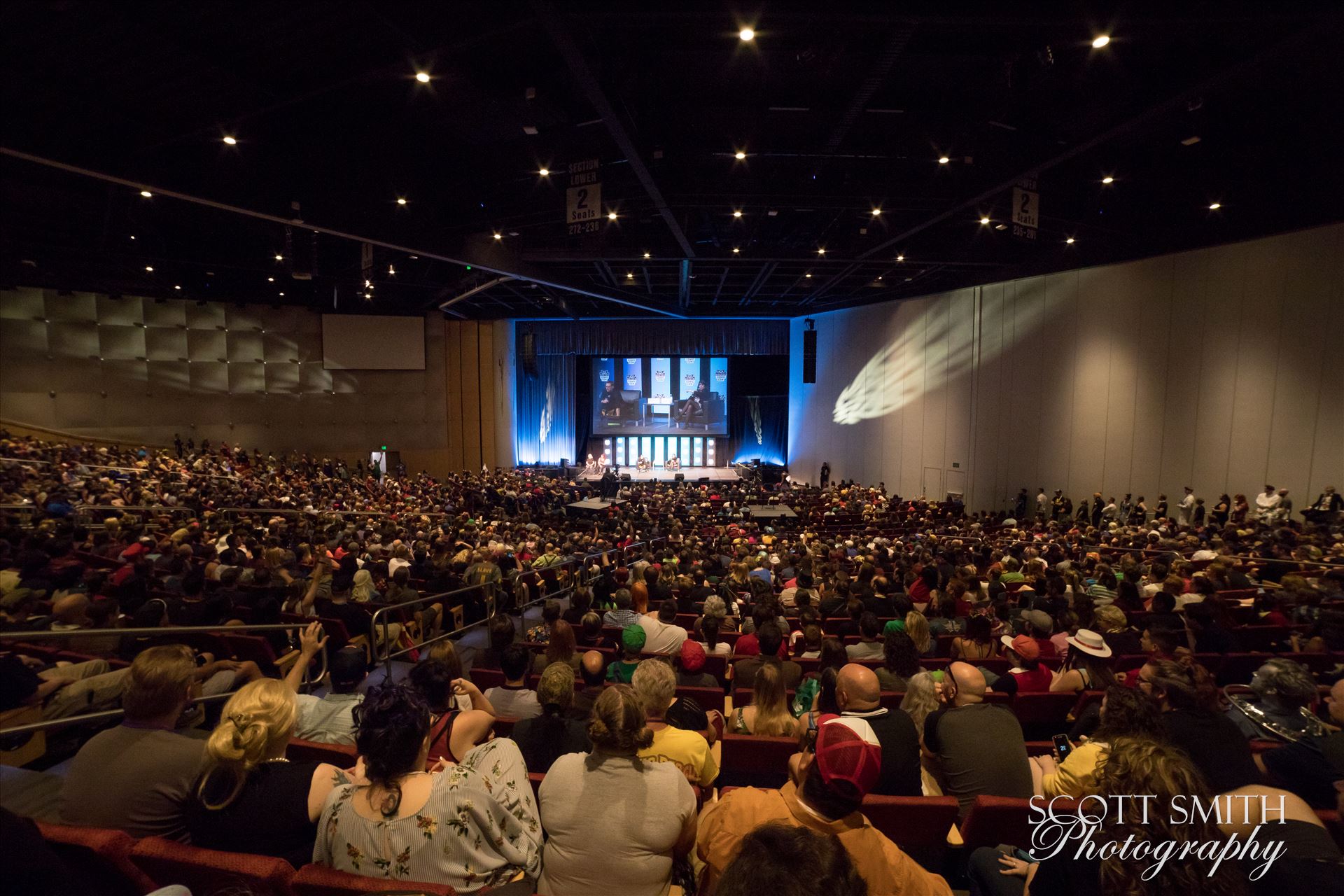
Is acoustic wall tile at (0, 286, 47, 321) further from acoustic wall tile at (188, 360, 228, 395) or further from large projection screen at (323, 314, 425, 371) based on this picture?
large projection screen at (323, 314, 425, 371)

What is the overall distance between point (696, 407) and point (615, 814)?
30.4 meters

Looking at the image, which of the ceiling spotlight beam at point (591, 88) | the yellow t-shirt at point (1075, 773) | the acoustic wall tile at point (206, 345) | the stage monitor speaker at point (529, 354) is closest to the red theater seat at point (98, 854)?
the yellow t-shirt at point (1075, 773)

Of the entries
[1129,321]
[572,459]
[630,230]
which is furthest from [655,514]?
[572,459]

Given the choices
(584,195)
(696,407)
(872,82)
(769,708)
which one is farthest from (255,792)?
(696,407)

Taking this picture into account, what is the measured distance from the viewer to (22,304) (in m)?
19.7

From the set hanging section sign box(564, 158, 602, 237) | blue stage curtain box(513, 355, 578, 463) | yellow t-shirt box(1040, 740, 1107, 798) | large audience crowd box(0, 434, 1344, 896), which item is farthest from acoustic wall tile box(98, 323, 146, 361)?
yellow t-shirt box(1040, 740, 1107, 798)

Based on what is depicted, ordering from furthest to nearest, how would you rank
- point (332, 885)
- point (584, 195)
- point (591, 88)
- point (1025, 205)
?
1. point (1025, 205)
2. point (584, 195)
3. point (591, 88)
4. point (332, 885)

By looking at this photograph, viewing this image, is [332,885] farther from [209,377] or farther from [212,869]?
[209,377]

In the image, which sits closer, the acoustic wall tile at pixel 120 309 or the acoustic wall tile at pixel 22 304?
the acoustic wall tile at pixel 22 304

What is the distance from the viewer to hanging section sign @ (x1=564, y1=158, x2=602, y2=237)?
9.76 meters

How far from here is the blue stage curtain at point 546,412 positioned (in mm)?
31359

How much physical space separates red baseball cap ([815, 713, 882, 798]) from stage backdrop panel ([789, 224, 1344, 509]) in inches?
593

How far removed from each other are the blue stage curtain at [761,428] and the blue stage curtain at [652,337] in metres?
3.42

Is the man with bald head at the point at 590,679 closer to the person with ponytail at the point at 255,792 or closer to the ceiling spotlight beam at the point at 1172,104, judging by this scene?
the person with ponytail at the point at 255,792
